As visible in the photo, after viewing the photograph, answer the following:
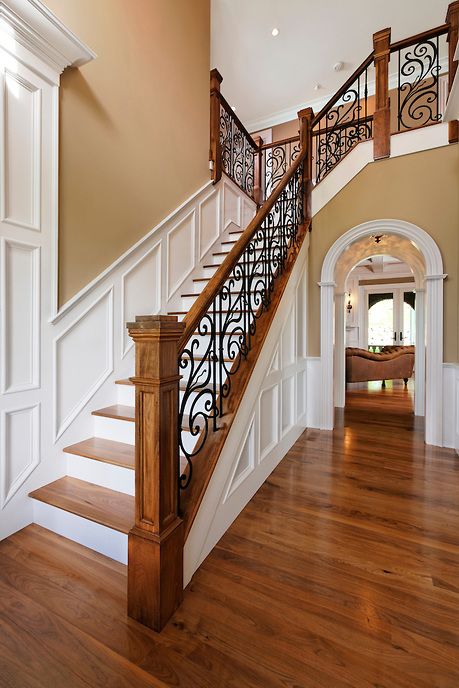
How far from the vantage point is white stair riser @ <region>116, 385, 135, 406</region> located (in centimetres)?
251

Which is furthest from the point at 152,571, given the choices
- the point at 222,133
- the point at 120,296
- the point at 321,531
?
the point at 222,133

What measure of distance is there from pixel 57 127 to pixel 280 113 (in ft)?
18.9

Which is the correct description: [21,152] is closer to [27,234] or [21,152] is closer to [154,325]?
[27,234]

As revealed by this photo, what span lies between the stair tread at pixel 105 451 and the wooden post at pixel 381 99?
12.4 feet

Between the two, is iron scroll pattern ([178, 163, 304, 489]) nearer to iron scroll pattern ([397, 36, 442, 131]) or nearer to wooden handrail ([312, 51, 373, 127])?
wooden handrail ([312, 51, 373, 127])

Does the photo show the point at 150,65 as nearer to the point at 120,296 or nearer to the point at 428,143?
the point at 120,296

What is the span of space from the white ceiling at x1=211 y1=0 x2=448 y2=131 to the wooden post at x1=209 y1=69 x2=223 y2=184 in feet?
3.98

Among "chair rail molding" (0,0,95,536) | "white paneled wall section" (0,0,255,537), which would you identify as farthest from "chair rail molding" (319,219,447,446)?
"chair rail molding" (0,0,95,536)

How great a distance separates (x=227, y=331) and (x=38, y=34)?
223 cm

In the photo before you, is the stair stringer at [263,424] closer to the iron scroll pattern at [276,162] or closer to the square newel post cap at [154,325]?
the square newel post cap at [154,325]

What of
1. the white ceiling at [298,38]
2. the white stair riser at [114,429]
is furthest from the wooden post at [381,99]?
the white stair riser at [114,429]

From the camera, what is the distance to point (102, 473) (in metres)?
1.97

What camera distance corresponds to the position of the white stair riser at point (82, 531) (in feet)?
5.23

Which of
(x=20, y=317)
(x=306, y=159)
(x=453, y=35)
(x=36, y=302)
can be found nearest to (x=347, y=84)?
(x=306, y=159)
